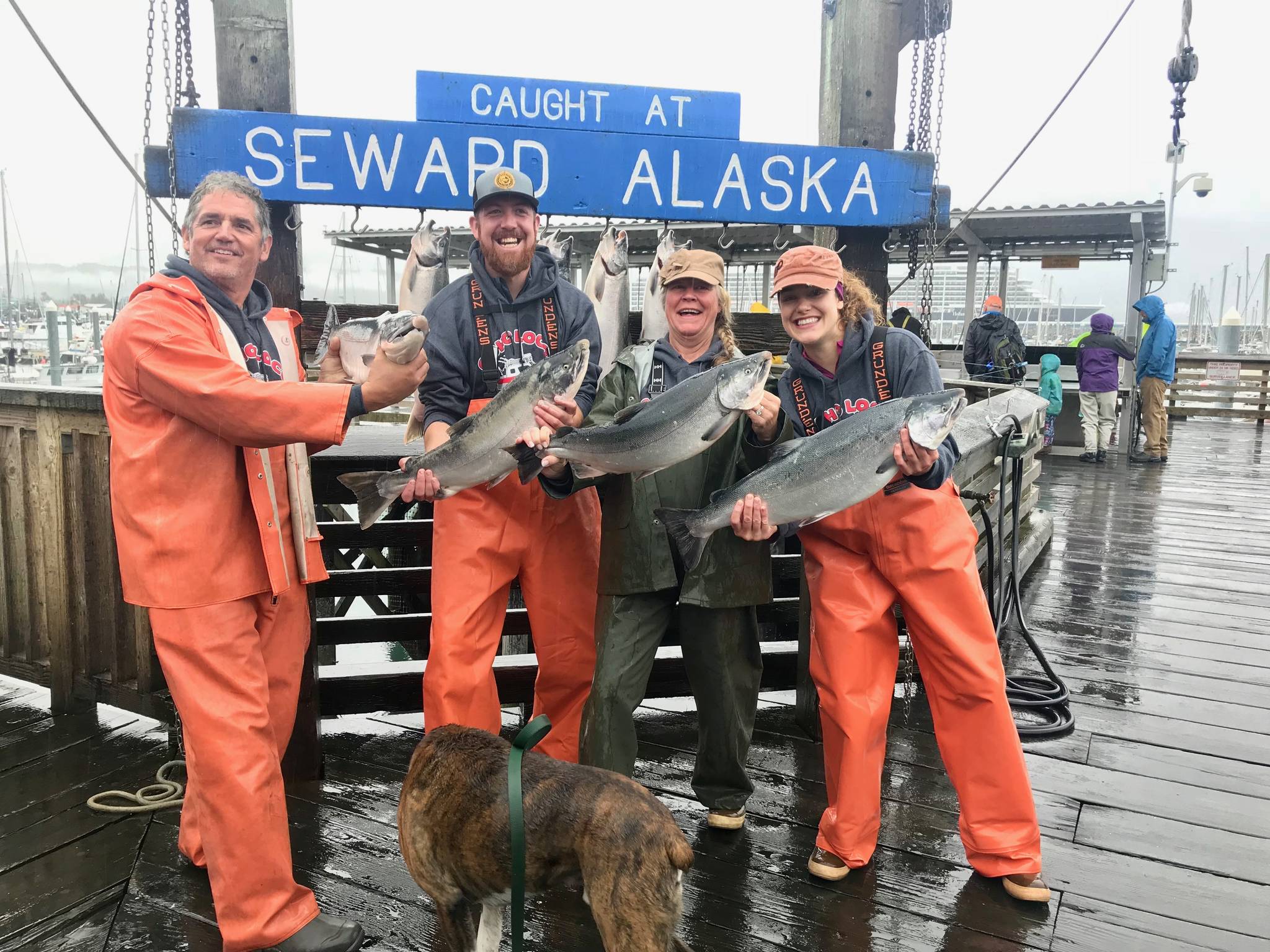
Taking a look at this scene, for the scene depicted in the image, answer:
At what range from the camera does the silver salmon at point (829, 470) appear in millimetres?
2787

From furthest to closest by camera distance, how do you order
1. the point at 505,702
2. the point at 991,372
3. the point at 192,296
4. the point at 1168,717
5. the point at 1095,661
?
the point at 991,372
the point at 1095,661
the point at 1168,717
the point at 505,702
the point at 192,296

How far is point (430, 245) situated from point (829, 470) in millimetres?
2045

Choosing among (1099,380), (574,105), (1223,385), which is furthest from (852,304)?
(1223,385)

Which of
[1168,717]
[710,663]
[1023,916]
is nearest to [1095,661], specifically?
[1168,717]

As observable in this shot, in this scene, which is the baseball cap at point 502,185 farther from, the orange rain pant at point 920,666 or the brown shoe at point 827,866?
the brown shoe at point 827,866

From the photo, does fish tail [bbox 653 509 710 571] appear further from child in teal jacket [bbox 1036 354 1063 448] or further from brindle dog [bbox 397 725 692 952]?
child in teal jacket [bbox 1036 354 1063 448]

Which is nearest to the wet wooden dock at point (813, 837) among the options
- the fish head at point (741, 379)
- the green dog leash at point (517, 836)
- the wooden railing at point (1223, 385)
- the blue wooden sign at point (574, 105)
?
the green dog leash at point (517, 836)

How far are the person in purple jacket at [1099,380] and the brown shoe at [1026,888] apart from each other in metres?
12.8

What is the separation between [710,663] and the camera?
3.40 meters

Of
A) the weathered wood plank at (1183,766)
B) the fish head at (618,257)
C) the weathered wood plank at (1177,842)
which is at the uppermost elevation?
the fish head at (618,257)

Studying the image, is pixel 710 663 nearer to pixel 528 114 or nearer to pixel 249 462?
pixel 249 462

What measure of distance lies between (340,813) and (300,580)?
1.18m

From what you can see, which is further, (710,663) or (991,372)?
(991,372)

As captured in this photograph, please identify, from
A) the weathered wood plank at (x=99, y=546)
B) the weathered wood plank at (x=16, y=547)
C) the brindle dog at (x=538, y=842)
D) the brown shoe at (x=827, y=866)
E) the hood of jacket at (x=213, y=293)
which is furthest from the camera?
the weathered wood plank at (x=16, y=547)
